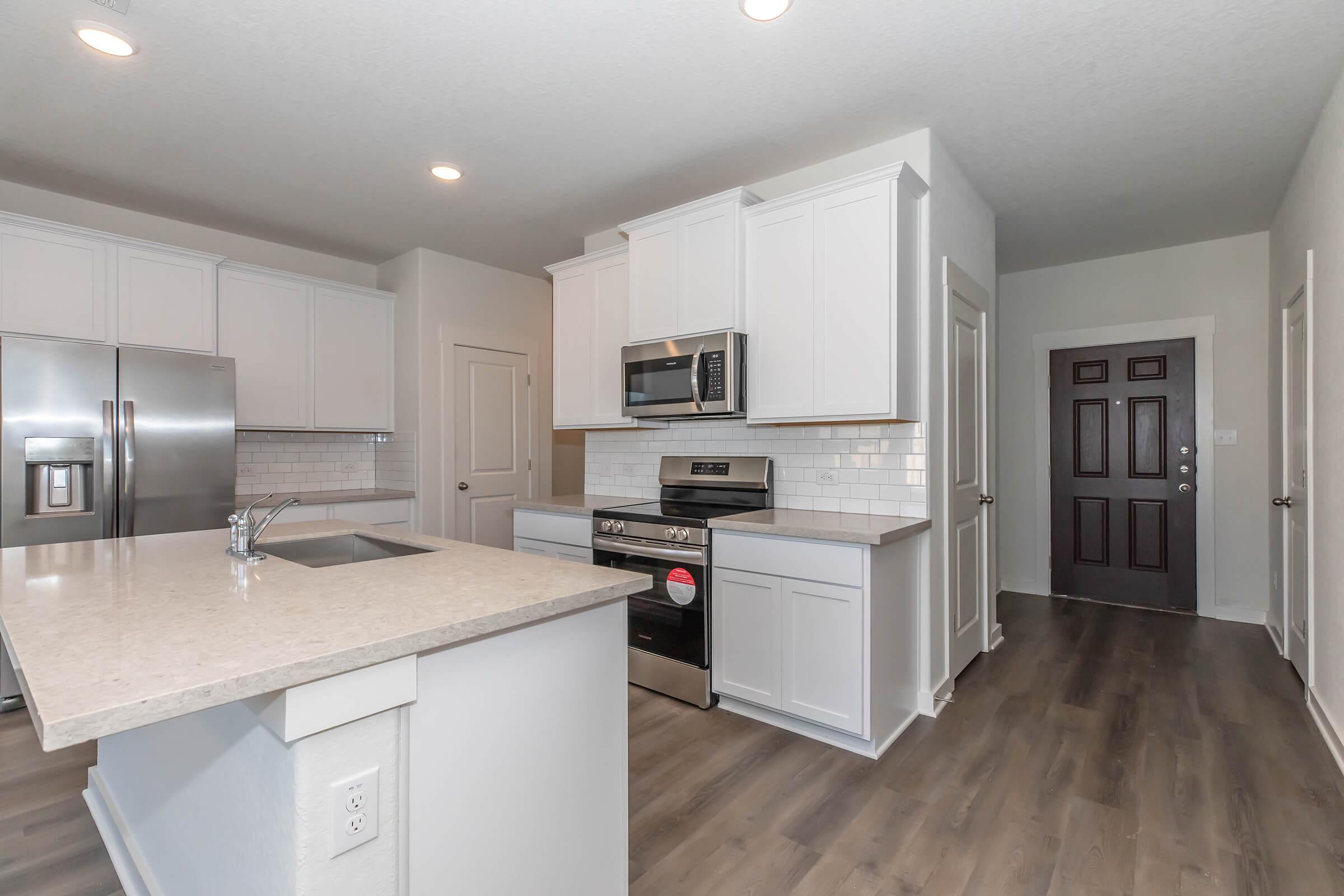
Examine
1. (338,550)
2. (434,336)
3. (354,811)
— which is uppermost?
(434,336)

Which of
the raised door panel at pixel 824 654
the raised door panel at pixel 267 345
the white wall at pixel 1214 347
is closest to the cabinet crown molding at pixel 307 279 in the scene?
the raised door panel at pixel 267 345

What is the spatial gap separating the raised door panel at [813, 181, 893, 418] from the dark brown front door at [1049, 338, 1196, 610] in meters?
3.04

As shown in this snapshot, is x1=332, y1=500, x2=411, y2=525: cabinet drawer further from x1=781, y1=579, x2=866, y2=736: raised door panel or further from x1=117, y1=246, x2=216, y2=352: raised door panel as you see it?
x1=781, y1=579, x2=866, y2=736: raised door panel

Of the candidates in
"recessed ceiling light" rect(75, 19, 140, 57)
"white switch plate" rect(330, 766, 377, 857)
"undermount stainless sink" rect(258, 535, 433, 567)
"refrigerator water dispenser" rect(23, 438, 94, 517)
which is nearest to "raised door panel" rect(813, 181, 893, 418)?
"undermount stainless sink" rect(258, 535, 433, 567)

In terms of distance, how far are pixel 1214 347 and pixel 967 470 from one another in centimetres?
238

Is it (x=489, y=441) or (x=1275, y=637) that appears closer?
(x=1275, y=637)

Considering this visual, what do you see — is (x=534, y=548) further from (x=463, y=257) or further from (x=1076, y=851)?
(x=1076, y=851)

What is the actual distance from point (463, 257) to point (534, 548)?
2.33 metres

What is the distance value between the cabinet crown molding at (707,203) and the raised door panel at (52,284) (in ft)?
9.05

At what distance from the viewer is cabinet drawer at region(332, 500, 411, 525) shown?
4195 millimetres

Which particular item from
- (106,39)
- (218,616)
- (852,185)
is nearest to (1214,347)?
(852,185)

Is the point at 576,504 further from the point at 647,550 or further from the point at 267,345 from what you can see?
the point at 267,345

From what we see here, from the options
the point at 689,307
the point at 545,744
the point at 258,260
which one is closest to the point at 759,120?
the point at 689,307

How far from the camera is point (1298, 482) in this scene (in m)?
3.20
